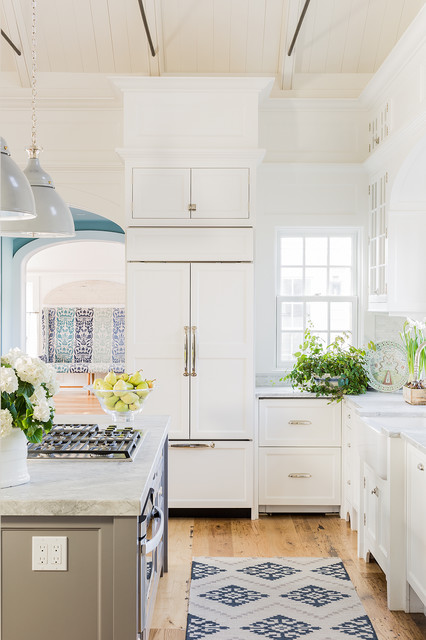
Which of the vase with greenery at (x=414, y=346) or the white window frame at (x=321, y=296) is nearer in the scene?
the vase with greenery at (x=414, y=346)

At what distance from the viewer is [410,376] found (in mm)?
4359

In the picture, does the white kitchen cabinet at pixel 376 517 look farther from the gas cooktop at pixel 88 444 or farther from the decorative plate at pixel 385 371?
the gas cooktop at pixel 88 444

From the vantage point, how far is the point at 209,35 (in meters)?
4.86

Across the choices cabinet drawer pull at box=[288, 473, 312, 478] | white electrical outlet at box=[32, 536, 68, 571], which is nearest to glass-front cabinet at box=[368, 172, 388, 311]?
cabinet drawer pull at box=[288, 473, 312, 478]

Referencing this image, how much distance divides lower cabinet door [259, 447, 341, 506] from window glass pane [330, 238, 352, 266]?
1.56m

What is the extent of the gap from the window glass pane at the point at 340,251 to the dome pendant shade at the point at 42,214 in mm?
2892

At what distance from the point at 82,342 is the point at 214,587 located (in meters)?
7.84

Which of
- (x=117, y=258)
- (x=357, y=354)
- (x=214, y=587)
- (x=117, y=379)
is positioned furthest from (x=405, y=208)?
(x=117, y=258)

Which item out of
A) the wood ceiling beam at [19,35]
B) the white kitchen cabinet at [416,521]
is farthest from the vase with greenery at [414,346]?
the wood ceiling beam at [19,35]

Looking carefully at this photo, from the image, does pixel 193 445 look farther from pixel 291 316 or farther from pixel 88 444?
pixel 88 444

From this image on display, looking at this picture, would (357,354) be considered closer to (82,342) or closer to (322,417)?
(322,417)

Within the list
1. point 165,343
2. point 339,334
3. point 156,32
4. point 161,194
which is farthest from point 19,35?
point 339,334

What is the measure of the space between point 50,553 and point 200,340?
104 inches

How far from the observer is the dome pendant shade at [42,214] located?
2.71m
